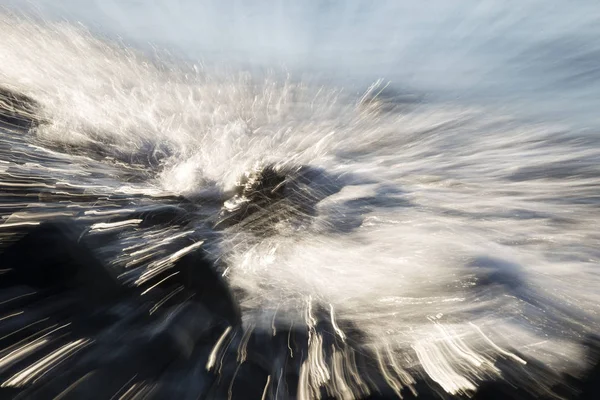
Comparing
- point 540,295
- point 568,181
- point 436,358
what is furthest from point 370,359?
point 568,181

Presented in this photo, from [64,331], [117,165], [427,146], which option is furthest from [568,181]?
[117,165]

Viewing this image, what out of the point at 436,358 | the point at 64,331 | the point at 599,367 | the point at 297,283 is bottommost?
the point at 599,367

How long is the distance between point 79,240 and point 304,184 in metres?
2.89

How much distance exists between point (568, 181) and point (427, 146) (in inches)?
82.3

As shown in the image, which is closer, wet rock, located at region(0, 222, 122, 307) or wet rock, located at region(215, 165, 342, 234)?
wet rock, located at region(0, 222, 122, 307)

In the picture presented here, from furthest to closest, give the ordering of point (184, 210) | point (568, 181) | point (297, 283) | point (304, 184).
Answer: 1. point (304, 184)
2. point (568, 181)
3. point (184, 210)
4. point (297, 283)

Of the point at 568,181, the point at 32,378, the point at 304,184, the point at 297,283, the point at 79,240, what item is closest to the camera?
the point at 32,378

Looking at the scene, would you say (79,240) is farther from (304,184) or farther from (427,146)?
(427,146)

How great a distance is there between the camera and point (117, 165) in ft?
14.7

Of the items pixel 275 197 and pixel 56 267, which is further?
pixel 275 197

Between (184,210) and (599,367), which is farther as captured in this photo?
(184,210)

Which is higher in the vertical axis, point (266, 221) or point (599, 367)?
point (266, 221)

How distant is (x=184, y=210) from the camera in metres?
3.72

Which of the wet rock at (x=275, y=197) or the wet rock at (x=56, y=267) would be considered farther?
the wet rock at (x=275, y=197)
